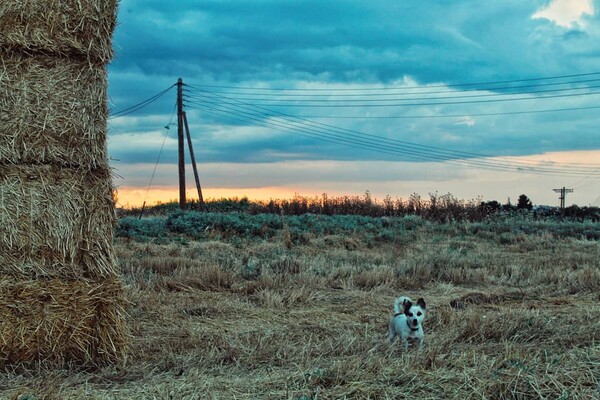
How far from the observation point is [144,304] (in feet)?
28.8

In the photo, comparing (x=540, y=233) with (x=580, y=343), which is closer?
(x=580, y=343)

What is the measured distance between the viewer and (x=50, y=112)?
6.33 meters

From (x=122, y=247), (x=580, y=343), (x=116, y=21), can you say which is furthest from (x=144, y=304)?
(x=122, y=247)

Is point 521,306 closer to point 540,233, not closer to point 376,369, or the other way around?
point 376,369

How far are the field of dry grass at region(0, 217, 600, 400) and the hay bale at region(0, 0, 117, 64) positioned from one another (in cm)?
286

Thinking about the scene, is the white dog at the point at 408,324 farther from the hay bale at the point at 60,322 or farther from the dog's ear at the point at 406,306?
the hay bale at the point at 60,322

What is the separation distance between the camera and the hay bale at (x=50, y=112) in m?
6.23

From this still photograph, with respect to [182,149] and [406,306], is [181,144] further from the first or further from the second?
[406,306]

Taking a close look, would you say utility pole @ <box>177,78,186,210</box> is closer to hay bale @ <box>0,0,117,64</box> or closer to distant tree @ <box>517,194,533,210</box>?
distant tree @ <box>517,194,533,210</box>

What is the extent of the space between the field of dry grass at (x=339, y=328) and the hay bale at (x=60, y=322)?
214 mm

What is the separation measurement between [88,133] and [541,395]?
4398 millimetres

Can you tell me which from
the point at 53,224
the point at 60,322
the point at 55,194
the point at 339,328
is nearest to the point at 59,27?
the point at 55,194

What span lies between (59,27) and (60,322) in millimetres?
2676

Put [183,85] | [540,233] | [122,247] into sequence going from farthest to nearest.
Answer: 1. [183,85]
2. [540,233]
3. [122,247]
